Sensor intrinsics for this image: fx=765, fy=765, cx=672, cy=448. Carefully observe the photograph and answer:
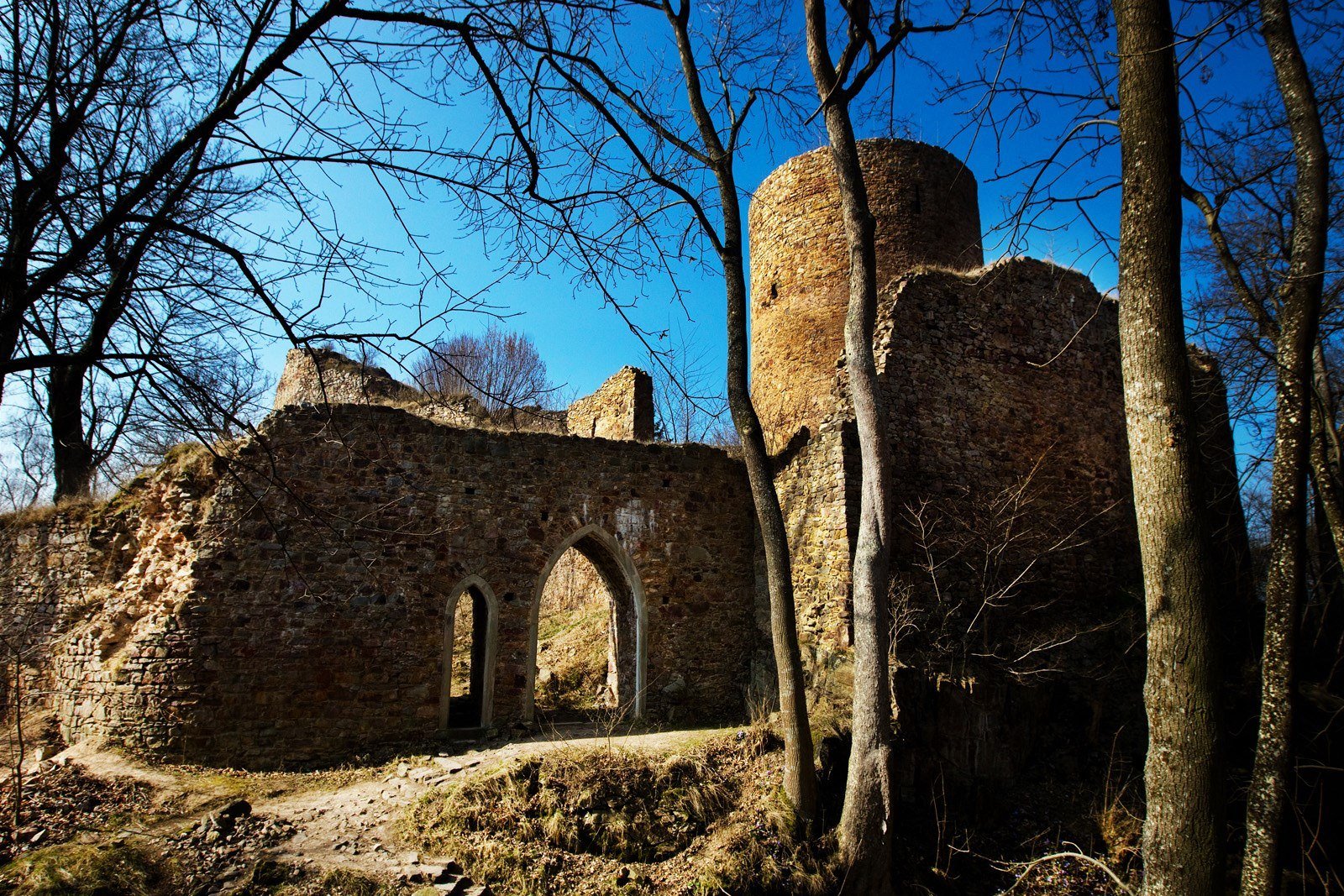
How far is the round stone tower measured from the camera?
42.3 feet

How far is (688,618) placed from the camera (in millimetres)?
10594

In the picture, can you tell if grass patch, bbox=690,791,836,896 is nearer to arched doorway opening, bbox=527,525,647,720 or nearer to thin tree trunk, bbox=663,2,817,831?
thin tree trunk, bbox=663,2,817,831

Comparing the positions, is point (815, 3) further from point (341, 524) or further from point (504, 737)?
point (504, 737)

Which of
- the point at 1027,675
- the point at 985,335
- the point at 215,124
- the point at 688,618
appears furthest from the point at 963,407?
the point at 215,124

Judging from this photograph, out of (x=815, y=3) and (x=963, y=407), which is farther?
(x=963, y=407)

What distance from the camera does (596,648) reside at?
12727mm

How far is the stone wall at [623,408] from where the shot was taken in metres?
13.3

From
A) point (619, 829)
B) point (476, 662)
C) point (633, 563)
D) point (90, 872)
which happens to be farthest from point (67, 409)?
point (633, 563)

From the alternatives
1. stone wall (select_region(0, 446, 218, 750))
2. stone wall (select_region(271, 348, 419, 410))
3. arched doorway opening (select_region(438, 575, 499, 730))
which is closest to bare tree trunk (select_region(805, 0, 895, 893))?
arched doorway opening (select_region(438, 575, 499, 730))

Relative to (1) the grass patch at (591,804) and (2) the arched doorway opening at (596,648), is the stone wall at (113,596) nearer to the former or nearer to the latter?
(1) the grass patch at (591,804)

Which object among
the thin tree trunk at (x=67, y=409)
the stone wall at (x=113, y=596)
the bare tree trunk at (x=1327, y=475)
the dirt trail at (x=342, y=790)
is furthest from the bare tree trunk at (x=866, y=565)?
the stone wall at (x=113, y=596)

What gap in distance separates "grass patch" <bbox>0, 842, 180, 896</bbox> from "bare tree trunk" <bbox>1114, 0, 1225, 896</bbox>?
21.1ft

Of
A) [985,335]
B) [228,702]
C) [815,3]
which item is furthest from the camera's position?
[985,335]

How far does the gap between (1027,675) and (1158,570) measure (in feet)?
17.3
